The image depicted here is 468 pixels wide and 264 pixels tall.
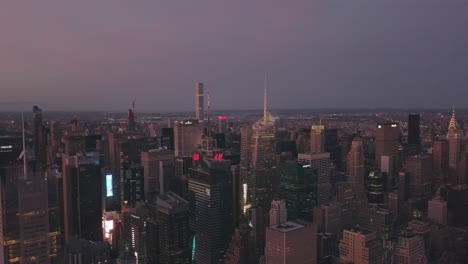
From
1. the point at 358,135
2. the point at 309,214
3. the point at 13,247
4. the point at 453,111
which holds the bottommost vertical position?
the point at 309,214

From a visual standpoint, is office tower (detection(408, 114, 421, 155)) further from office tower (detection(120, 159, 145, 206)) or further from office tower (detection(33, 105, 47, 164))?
office tower (detection(33, 105, 47, 164))

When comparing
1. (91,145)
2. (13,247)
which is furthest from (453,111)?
(91,145)

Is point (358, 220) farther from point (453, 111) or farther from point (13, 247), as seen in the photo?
point (13, 247)

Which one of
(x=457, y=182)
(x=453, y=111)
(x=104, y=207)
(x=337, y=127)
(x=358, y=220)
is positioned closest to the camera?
(x=453, y=111)

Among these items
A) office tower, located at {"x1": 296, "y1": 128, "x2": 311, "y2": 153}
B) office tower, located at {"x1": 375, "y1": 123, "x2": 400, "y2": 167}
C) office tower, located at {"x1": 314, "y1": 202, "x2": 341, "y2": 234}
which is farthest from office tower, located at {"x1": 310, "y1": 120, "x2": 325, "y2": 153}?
office tower, located at {"x1": 314, "y1": 202, "x2": 341, "y2": 234}

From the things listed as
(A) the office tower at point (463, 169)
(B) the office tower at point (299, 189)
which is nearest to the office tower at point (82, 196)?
(B) the office tower at point (299, 189)

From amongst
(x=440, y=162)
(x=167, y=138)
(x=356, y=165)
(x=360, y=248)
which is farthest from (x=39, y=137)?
(x=440, y=162)

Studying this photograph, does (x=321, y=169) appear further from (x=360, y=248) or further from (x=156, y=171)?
(x=156, y=171)
